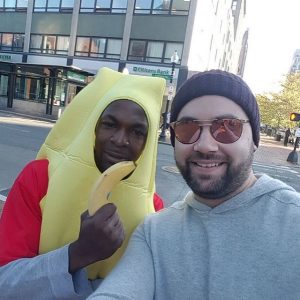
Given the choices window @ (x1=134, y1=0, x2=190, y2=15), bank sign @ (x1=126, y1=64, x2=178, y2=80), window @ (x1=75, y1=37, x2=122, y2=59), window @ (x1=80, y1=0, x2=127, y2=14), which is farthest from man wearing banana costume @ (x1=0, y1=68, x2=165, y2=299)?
window @ (x1=80, y1=0, x2=127, y2=14)

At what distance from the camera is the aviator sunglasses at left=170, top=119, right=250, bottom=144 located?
1.38 metres

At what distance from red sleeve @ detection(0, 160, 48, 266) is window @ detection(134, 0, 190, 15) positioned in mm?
25566

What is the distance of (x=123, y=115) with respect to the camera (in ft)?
5.03

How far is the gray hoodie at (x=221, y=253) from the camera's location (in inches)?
47.1

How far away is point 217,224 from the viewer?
132cm

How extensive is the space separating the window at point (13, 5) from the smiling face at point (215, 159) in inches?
1320

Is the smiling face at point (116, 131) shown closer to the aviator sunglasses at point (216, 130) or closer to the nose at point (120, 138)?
the nose at point (120, 138)

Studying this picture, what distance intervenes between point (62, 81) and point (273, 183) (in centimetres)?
2473

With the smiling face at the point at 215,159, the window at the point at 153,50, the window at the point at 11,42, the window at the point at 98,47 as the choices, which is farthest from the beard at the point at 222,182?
the window at the point at 11,42

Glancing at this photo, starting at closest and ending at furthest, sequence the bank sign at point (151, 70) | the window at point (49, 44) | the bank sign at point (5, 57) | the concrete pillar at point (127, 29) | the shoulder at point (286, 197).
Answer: the shoulder at point (286, 197) → the bank sign at point (151, 70) → the concrete pillar at point (127, 29) → the window at point (49, 44) → the bank sign at point (5, 57)

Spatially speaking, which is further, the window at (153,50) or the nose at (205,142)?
the window at (153,50)

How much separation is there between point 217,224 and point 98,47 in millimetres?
28360

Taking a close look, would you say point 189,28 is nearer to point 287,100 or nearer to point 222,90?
point 287,100

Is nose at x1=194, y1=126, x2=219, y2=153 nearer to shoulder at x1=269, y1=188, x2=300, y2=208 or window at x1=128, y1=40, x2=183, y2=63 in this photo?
shoulder at x1=269, y1=188, x2=300, y2=208
